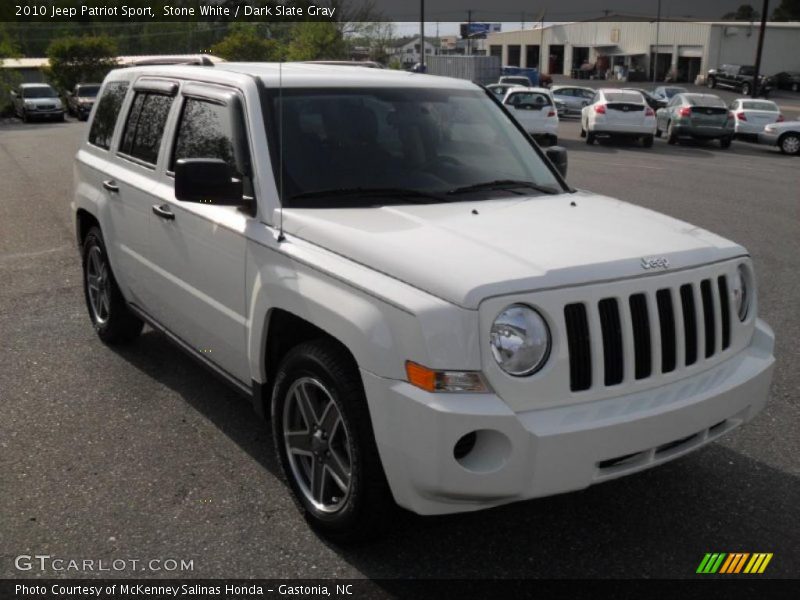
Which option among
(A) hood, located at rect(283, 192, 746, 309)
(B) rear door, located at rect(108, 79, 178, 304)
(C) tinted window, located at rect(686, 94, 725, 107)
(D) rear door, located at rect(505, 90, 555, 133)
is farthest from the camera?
(C) tinted window, located at rect(686, 94, 725, 107)

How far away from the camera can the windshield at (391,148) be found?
423cm

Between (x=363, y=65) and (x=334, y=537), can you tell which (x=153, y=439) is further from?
(x=363, y=65)

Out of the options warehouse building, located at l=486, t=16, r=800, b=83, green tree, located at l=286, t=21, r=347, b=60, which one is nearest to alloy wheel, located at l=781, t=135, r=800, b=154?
green tree, located at l=286, t=21, r=347, b=60

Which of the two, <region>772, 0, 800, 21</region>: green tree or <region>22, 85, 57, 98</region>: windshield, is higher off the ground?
<region>772, 0, 800, 21</region>: green tree

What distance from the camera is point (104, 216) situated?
582 centimetres

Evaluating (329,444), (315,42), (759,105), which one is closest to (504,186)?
(329,444)

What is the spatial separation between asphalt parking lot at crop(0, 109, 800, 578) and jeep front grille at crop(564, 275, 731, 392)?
80cm

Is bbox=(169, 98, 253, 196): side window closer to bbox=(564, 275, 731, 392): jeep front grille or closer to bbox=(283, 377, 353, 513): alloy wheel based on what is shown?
bbox=(283, 377, 353, 513): alloy wheel

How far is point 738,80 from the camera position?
66.2 meters

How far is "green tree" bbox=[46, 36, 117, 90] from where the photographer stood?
58406 mm

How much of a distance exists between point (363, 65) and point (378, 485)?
3149mm

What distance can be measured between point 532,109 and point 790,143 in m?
7.41

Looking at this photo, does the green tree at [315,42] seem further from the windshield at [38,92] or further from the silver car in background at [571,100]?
the silver car in background at [571,100]

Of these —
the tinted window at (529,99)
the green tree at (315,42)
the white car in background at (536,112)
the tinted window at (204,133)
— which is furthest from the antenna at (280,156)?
the green tree at (315,42)
